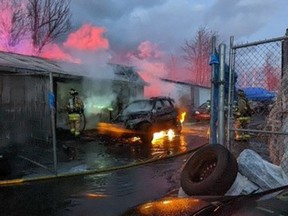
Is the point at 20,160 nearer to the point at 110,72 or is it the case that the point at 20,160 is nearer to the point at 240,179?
the point at 240,179

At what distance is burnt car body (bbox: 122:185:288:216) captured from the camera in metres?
2.54

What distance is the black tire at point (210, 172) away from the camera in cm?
445

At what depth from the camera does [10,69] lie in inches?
472

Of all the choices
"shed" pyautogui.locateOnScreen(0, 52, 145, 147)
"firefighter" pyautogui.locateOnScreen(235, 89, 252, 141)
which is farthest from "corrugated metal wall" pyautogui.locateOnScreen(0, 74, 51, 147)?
"firefighter" pyautogui.locateOnScreen(235, 89, 252, 141)

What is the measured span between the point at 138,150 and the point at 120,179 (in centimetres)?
425

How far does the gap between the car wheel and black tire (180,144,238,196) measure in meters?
9.27

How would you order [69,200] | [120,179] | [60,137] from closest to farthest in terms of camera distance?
[69,200] < [120,179] < [60,137]

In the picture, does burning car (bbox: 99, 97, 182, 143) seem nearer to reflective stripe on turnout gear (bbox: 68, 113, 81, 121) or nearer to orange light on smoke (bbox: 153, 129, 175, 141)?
orange light on smoke (bbox: 153, 129, 175, 141)

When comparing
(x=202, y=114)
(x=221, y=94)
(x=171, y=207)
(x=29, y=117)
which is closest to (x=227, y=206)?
(x=171, y=207)

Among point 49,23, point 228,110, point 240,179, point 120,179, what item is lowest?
point 120,179

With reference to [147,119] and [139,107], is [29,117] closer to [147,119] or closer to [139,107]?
[147,119]

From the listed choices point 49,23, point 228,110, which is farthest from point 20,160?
point 49,23

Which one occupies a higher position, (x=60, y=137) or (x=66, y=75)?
(x=66, y=75)

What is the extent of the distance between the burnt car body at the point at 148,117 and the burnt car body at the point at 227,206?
35.7ft
